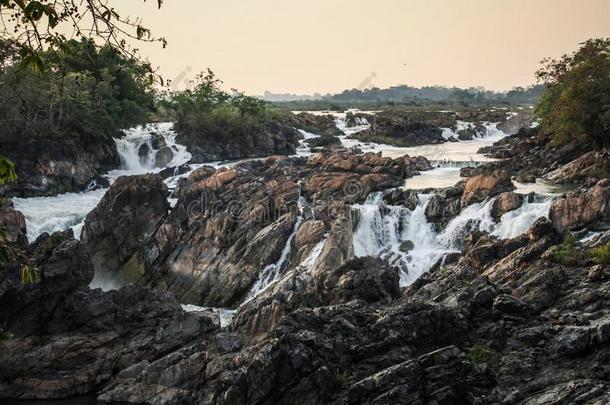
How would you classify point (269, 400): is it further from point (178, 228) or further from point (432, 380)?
point (178, 228)

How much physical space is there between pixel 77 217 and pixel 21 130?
36.7 ft

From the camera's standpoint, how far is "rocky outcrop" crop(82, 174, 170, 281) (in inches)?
1275

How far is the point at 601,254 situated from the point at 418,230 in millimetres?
12139

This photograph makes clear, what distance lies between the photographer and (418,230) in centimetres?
3083

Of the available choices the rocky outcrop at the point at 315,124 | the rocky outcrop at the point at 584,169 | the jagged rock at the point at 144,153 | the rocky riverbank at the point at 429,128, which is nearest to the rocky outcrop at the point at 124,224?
the jagged rock at the point at 144,153

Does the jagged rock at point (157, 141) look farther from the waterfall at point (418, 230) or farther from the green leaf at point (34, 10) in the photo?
the green leaf at point (34, 10)

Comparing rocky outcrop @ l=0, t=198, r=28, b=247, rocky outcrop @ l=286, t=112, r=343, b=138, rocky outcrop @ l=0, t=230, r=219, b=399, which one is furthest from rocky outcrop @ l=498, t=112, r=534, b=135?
rocky outcrop @ l=0, t=230, r=219, b=399

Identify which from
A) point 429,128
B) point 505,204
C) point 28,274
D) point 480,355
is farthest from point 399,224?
point 429,128

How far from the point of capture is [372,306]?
1984 centimetres

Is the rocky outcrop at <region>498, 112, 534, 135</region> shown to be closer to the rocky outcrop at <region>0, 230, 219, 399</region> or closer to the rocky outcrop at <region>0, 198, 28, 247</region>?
the rocky outcrop at <region>0, 198, 28, 247</region>

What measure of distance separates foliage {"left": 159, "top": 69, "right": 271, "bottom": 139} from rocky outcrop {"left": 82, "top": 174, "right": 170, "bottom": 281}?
25105 mm

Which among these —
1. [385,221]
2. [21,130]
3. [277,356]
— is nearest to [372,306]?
[277,356]

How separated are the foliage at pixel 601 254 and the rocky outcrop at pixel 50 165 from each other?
3497cm

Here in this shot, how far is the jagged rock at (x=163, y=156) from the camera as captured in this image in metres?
52.6
